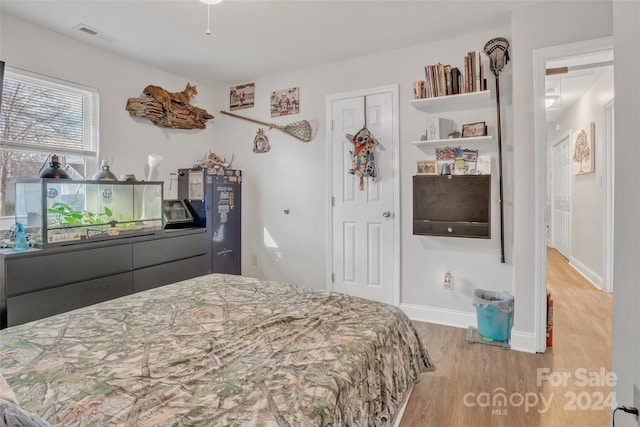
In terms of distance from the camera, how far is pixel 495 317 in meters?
2.69

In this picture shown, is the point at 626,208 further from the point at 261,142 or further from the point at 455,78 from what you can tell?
the point at 261,142

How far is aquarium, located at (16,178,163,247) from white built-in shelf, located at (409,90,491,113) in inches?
101

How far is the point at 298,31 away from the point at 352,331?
2560mm

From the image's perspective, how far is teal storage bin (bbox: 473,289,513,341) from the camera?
8.79ft

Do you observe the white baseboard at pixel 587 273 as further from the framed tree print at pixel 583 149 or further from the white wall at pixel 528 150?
the white wall at pixel 528 150

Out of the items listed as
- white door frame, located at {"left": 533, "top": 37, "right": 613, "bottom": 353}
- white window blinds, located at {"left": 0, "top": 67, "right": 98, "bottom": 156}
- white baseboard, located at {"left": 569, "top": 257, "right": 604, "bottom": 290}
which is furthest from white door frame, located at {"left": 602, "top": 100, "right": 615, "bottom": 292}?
white window blinds, located at {"left": 0, "top": 67, "right": 98, "bottom": 156}

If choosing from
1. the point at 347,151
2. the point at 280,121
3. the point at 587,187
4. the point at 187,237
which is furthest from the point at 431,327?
the point at 587,187

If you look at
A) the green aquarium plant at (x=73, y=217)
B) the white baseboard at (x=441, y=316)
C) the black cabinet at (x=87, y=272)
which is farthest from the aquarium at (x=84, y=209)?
the white baseboard at (x=441, y=316)

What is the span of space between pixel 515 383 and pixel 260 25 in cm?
321

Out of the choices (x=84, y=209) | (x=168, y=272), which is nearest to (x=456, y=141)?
(x=168, y=272)

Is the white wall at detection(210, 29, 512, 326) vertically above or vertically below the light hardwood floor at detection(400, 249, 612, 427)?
above

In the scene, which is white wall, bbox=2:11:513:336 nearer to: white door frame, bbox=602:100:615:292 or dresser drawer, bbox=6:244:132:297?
dresser drawer, bbox=6:244:132:297

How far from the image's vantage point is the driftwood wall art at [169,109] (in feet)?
11.4

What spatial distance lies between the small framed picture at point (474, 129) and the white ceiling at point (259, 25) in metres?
0.81
